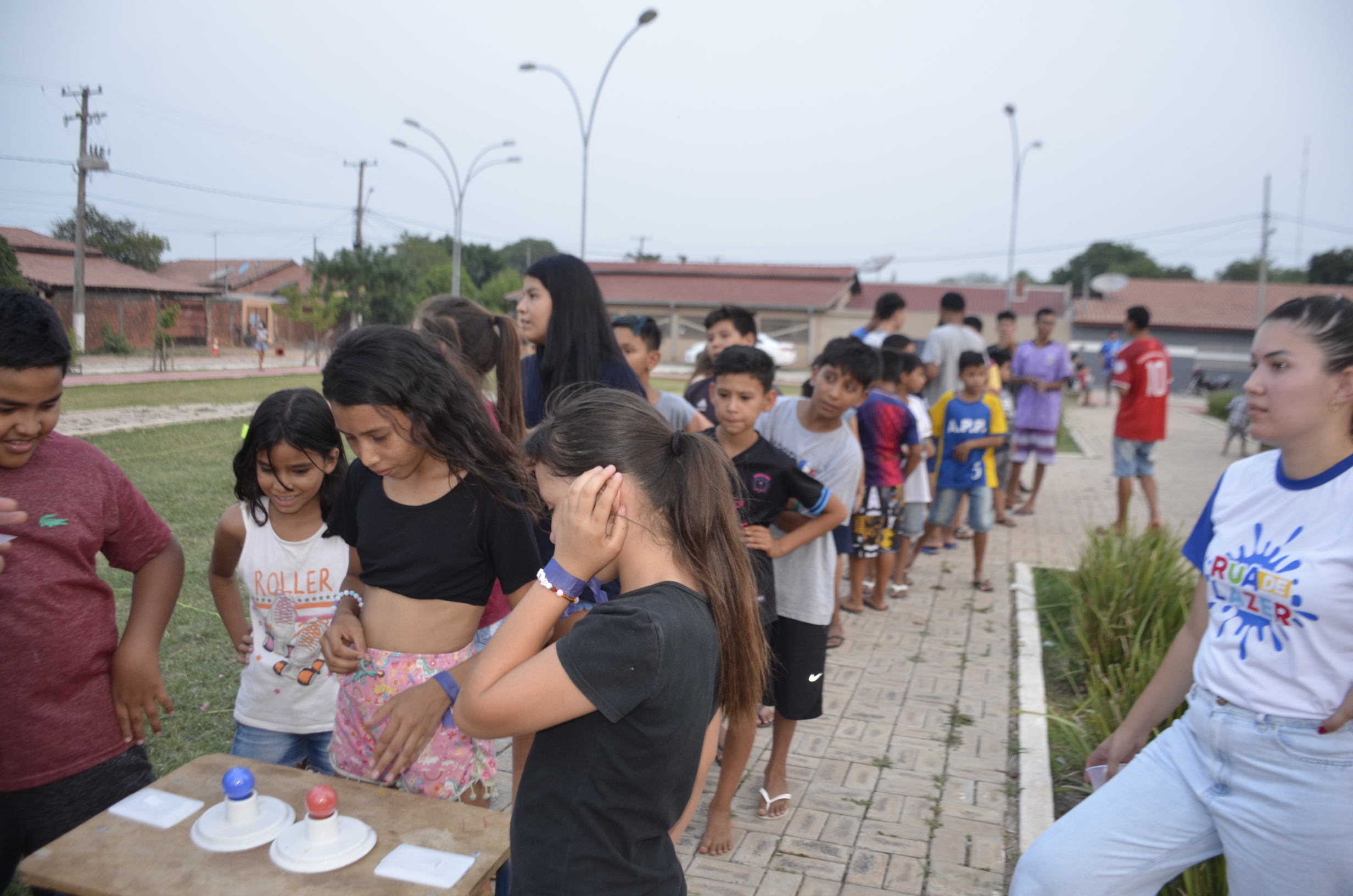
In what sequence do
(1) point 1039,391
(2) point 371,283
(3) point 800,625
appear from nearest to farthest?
1. (3) point 800,625
2. (1) point 1039,391
3. (2) point 371,283

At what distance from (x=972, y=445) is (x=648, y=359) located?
2.65 m

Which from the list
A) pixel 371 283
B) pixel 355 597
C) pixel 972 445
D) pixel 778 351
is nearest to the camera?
pixel 355 597

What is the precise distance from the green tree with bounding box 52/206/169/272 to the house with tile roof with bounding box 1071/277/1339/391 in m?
39.7

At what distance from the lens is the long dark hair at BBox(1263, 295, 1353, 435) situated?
1942 millimetres

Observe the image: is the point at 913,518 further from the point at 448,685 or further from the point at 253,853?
the point at 253,853

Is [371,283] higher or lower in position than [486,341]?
higher

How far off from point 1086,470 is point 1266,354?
11.7 meters

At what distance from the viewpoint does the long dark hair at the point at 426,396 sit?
Result: 2127 millimetres

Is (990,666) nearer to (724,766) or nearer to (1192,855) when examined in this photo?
(724,766)

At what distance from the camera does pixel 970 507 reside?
6.41m

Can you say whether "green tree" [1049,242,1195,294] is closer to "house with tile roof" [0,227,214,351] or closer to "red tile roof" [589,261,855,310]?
"red tile roof" [589,261,855,310]

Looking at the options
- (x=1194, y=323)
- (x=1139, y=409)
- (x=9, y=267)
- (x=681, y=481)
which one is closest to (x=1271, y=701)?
(x=681, y=481)

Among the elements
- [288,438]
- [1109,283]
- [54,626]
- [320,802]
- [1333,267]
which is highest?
[1333,267]

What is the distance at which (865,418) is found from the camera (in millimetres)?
5789
